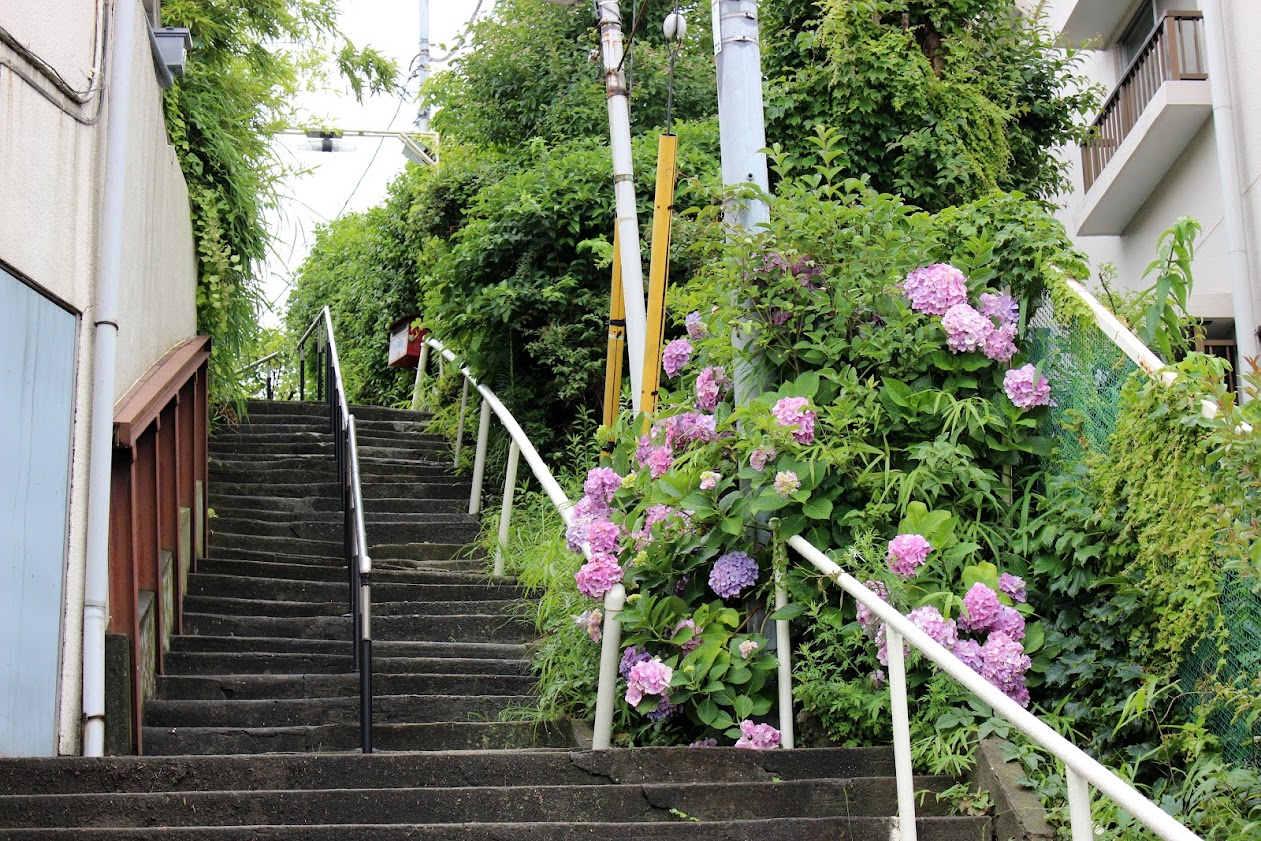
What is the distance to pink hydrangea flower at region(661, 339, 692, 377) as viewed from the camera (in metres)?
6.90

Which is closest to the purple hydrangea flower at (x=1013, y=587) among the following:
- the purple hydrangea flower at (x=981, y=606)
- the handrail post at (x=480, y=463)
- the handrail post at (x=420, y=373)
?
the purple hydrangea flower at (x=981, y=606)

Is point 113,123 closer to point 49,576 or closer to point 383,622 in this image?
point 49,576

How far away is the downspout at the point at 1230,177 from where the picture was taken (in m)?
9.23

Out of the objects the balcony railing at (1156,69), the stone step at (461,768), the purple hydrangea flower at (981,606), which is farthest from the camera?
the balcony railing at (1156,69)

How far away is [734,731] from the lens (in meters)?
5.44

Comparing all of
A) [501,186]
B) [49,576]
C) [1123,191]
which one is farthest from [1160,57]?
[49,576]

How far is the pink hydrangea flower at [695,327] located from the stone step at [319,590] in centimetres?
208

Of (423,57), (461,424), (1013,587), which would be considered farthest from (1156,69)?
(423,57)

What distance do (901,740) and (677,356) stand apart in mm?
3045

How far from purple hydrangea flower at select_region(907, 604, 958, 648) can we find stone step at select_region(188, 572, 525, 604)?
3.52 m

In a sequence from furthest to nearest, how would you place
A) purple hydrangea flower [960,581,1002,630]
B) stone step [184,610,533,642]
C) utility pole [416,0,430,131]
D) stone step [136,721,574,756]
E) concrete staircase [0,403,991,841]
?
utility pole [416,0,430,131], stone step [184,610,533,642], stone step [136,721,574,756], purple hydrangea flower [960,581,1002,630], concrete staircase [0,403,991,841]

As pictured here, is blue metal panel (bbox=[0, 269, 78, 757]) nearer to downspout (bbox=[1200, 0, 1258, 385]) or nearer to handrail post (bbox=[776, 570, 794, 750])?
handrail post (bbox=[776, 570, 794, 750])

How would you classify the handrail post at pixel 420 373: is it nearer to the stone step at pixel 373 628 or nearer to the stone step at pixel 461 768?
the stone step at pixel 373 628

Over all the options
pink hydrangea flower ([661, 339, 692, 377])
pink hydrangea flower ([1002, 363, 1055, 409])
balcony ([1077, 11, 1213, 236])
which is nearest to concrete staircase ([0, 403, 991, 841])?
pink hydrangea flower ([1002, 363, 1055, 409])
